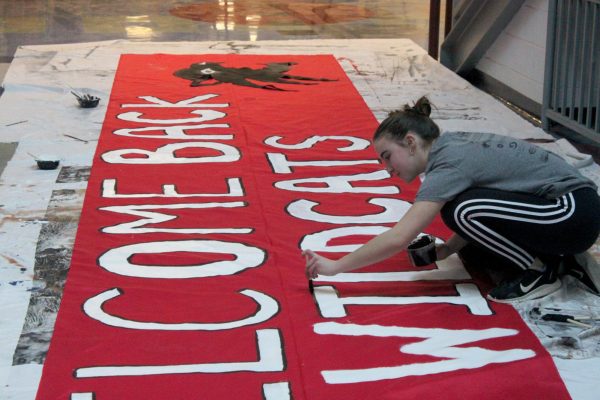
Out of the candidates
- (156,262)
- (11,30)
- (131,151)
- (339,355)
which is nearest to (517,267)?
(339,355)

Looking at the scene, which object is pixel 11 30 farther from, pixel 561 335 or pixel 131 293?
pixel 561 335

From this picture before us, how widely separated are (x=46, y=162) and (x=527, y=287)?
2373 mm

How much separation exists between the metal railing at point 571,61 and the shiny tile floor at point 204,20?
300 cm

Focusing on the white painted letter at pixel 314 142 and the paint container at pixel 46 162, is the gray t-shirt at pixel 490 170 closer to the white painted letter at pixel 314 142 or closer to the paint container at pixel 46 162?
the white painted letter at pixel 314 142

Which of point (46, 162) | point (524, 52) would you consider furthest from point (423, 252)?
point (524, 52)

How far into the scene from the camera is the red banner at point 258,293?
8.18ft

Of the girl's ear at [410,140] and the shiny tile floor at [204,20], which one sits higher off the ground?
the girl's ear at [410,140]

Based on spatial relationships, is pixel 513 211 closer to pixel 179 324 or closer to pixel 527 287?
pixel 527 287

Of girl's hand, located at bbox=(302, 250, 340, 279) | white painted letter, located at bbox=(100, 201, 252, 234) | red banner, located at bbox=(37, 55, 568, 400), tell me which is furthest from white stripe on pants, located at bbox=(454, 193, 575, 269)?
white painted letter, located at bbox=(100, 201, 252, 234)

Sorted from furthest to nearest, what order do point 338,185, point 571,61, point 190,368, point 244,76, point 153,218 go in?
point 244,76 < point 571,61 < point 338,185 < point 153,218 < point 190,368

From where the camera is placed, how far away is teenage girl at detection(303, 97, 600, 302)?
2.78m

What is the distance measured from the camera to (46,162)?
4.32m

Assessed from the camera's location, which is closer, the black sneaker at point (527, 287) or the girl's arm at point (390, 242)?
the girl's arm at point (390, 242)

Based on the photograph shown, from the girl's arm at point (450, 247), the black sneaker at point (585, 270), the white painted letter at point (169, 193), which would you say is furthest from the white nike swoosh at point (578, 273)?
the white painted letter at point (169, 193)
